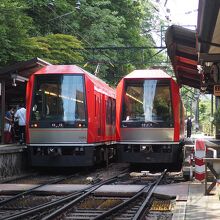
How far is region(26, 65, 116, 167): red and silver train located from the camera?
1783cm

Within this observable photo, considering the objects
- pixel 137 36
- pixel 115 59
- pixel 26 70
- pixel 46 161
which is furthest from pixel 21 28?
pixel 137 36

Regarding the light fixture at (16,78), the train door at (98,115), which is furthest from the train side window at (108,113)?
the light fixture at (16,78)

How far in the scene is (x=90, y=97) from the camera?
59.5 feet

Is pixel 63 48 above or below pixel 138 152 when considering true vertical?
above

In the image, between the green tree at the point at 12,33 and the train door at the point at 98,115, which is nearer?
the train door at the point at 98,115

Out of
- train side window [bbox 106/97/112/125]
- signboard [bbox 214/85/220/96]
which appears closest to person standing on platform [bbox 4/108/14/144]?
train side window [bbox 106/97/112/125]

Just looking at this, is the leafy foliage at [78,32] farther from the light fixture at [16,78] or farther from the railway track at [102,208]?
the railway track at [102,208]

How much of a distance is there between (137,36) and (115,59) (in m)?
3.73

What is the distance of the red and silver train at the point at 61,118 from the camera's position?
17828mm

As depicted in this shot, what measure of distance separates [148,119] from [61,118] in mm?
2842

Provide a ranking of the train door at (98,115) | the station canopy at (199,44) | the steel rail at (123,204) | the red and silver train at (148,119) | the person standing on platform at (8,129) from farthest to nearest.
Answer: the person standing on platform at (8,129) → the train door at (98,115) → the red and silver train at (148,119) → the steel rail at (123,204) → the station canopy at (199,44)

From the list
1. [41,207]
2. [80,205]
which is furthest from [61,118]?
[41,207]

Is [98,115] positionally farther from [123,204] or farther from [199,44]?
[199,44]

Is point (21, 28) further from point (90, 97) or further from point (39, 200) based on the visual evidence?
point (39, 200)
